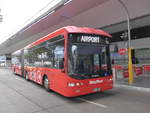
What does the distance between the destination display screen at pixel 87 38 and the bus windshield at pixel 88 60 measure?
13cm

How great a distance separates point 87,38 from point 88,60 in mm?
959

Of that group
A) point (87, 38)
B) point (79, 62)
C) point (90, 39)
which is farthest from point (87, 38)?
point (79, 62)

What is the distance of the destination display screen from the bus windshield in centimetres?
13

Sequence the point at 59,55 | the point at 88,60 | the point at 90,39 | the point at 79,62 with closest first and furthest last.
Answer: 1. the point at 79,62
2. the point at 88,60
3. the point at 90,39
4. the point at 59,55

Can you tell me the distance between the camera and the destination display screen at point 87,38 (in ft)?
21.3

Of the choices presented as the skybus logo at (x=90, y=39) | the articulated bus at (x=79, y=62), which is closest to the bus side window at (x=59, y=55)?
the articulated bus at (x=79, y=62)

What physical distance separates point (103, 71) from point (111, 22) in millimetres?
10721

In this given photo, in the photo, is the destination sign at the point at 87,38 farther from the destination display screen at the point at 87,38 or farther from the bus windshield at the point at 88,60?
the bus windshield at the point at 88,60

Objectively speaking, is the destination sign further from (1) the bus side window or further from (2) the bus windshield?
(1) the bus side window

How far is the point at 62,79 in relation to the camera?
262 inches

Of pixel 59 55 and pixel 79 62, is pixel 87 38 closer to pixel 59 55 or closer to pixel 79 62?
pixel 79 62

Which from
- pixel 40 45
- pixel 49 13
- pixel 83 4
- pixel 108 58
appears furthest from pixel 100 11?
pixel 108 58

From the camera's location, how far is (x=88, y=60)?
6723 millimetres

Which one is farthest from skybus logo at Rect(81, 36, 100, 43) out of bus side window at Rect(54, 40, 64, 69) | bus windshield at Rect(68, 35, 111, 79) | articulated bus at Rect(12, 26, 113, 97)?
bus side window at Rect(54, 40, 64, 69)
